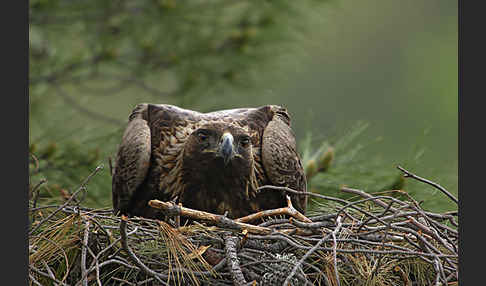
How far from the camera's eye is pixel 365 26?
1625cm

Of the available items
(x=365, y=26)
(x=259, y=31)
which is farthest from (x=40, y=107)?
(x=365, y=26)

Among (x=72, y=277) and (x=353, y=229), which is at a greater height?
(x=353, y=229)

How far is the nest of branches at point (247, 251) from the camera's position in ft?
11.4

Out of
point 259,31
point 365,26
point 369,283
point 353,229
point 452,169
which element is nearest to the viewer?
point 369,283

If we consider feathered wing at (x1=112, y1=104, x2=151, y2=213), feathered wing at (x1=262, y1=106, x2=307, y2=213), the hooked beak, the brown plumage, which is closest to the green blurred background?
feathered wing at (x1=112, y1=104, x2=151, y2=213)

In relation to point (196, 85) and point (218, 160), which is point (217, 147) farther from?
point (196, 85)

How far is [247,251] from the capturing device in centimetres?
363

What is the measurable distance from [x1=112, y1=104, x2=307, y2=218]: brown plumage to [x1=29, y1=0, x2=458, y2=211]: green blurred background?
607 millimetres

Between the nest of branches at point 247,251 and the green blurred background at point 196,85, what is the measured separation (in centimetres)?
100

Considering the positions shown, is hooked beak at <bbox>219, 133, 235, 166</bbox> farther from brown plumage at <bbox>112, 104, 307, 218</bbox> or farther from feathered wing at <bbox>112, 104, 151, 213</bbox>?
feathered wing at <bbox>112, 104, 151, 213</bbox>

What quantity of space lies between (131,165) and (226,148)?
0.71m

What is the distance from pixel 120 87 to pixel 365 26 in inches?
383

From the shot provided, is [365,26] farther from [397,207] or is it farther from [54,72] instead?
[397,207]

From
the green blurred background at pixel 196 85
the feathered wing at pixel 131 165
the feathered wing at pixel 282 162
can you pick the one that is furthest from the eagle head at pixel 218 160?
the green blurred background at pixel 196 85
